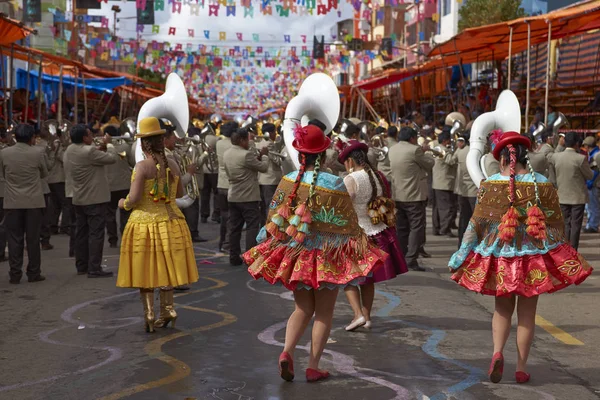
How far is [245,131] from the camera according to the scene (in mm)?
12219

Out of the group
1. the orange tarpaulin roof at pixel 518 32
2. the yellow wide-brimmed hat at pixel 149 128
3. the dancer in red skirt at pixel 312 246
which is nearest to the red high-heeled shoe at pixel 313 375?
the dancer in red skirt at pixel 312 246

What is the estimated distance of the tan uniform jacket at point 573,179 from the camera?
13180 millimetres

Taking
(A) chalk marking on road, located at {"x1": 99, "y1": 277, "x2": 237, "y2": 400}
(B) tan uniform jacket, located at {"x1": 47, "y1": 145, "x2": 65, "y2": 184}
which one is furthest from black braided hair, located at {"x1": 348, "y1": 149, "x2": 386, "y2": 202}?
(B) tan uniform jacket, located at {"x1": 47, "y1": 145, "x2": 65, "y2": 184}

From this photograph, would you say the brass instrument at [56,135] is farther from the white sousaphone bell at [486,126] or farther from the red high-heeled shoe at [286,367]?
the red high-heeled shoe at [286,367]

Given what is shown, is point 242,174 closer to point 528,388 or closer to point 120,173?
point 120,173

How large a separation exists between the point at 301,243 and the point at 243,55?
3634cm

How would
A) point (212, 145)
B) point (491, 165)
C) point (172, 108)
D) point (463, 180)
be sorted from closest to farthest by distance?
point (172, 108) < point (491, 165) < point (463, 180) < point (212, 145)

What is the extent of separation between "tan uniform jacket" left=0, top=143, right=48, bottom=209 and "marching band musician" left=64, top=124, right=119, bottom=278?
421 millimetres

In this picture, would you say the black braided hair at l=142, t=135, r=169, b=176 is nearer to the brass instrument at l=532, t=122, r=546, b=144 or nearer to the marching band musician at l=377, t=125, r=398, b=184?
the marching band musician at l=377, t=125, r=398, b=184

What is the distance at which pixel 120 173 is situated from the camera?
1441 cm

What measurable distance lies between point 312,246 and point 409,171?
251 inches

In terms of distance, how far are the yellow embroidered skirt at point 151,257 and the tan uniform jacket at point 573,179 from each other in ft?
23.4

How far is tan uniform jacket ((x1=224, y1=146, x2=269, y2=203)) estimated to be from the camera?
12305 mm

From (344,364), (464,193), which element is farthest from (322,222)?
(464,193)
